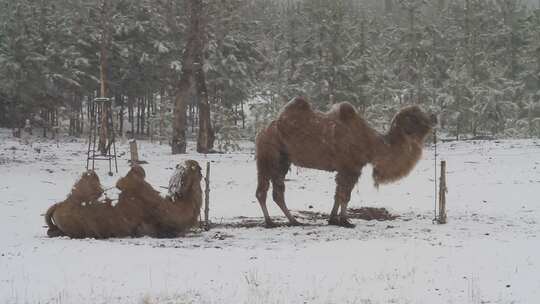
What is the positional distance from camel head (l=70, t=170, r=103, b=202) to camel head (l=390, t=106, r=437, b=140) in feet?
19.3

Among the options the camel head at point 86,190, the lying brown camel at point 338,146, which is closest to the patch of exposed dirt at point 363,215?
the lying brown camel at point 338,146

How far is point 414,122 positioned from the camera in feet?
37.9

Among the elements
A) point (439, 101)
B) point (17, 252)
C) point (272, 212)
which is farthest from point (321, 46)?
point (17, 252)

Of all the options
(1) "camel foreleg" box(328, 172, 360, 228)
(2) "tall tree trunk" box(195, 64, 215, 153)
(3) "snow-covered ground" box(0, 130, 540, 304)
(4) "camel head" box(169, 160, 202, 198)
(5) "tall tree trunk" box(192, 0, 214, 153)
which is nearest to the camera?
(3) "snow-covered ground" box(0, 130, 540, 304)

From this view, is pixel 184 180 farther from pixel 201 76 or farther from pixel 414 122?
pixel 201 76

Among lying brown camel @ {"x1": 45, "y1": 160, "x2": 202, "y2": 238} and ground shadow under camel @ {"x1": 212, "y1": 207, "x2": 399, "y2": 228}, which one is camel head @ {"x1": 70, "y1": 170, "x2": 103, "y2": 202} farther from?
ground shadow under camel @ {"x1": 212, "y1": 207, "x2": 399, "y2": 228}

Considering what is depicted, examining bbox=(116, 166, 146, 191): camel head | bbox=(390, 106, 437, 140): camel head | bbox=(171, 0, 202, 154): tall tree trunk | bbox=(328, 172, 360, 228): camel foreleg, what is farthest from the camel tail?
bbox=(171, 0, 202, 154): tall tree trunk

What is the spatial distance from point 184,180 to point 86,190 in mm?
1684

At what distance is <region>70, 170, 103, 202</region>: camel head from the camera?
390 inches

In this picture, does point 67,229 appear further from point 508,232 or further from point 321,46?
point 321,46

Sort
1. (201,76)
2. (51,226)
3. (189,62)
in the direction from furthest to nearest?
1. (201,76)
2. (189,62)
3. (51,226)

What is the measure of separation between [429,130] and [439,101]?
34140 millimetres

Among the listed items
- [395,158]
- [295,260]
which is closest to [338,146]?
[395,158]

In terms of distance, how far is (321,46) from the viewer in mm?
40719
